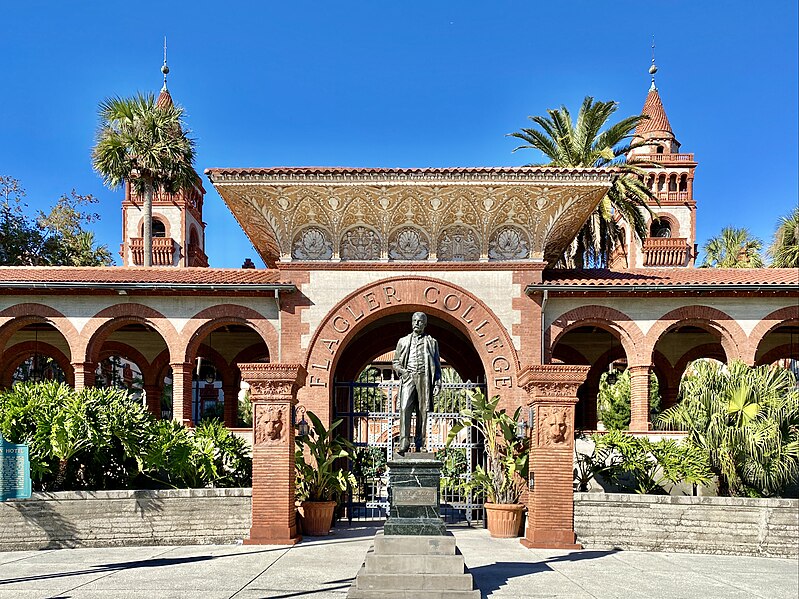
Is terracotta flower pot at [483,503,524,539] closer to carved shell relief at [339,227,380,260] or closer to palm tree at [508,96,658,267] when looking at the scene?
carved shell relief at [339,227,380,260]

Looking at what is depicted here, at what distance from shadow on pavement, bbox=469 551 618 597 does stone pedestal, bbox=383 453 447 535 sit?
901mm

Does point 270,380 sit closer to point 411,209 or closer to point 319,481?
point 319,481

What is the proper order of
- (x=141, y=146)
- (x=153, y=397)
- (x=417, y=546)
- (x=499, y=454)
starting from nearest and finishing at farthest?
(x=417, y=546) → (x=499, y=454) → (x=153, y=397) → (x=141, y=146)

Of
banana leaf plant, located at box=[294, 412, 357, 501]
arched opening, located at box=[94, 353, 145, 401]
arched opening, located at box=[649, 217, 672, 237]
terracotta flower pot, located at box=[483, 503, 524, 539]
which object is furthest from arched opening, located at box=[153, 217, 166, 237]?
terracotta flower pot, located at box=[483, 503, 524, 539]

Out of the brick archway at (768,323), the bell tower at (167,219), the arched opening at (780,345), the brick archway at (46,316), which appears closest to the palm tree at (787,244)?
the arched opening at (780,345)

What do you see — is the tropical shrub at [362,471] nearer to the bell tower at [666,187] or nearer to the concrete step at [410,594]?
the concrete step at [410,594]

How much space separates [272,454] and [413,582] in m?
4.83

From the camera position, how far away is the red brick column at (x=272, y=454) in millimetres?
13523

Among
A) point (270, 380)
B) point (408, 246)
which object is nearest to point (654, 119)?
point (408, 246)

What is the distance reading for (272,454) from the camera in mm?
13711

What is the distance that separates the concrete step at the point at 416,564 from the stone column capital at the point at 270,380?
15.1 feet

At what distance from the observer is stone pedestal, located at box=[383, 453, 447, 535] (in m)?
10.0

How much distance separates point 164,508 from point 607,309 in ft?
34.2

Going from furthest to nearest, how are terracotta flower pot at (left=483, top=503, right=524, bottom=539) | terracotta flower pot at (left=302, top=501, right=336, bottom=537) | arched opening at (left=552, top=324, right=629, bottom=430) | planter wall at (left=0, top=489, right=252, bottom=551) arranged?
1. arched opening at (left=552, top=324, right=629, bottom=430)
2. terracotta flower pot at (left=483, top=503, right=524, bottom=539)
3. terracotta flower pot at (left=302, top=501, right=336, bottom=537)
4. planter wall at (left=0, top=489, right=252, bottom=551)
